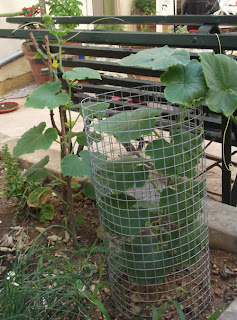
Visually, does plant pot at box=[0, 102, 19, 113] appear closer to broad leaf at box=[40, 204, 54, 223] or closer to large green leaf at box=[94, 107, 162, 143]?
broad leaf at box=[40, 204, 54, 223]

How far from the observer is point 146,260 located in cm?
146

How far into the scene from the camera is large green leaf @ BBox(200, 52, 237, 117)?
4.11 ft

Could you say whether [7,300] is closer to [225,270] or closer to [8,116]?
[225,270]

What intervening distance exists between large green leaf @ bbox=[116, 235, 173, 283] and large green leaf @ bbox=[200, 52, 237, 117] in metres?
0.53

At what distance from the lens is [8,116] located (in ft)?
16.0

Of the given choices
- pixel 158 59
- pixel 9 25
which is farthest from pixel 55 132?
pixel 9 25

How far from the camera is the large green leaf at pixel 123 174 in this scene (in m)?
1.38

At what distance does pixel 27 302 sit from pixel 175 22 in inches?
68.9

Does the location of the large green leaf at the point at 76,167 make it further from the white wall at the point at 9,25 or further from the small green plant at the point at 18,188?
the white wall at the point at 9,25

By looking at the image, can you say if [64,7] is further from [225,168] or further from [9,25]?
[225,168]

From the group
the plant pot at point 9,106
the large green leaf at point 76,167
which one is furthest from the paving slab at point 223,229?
the plant pot at point 9,106

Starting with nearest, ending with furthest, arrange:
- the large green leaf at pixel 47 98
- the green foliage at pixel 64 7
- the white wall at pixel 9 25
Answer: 1. the large green leaf at pixel 47 98
2. the green foliage at pixel 64 7
3. the white wall at pixel 9 25

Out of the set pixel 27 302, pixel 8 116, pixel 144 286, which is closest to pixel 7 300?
pixel 27 302

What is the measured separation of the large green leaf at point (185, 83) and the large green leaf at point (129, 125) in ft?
0.42
